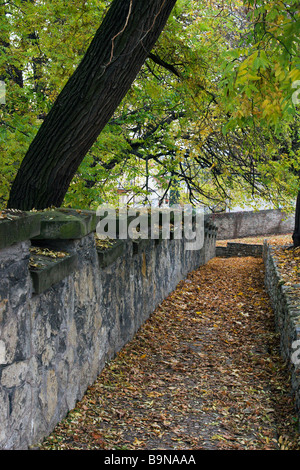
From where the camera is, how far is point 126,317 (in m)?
5.36

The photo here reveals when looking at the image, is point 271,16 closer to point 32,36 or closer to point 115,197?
point 32,36

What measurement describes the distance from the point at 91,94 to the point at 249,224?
22.6 meters

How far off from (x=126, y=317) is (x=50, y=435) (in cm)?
230

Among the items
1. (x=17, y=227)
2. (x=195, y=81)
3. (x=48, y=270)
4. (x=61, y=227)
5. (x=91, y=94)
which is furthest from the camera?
(x=195, y=81)

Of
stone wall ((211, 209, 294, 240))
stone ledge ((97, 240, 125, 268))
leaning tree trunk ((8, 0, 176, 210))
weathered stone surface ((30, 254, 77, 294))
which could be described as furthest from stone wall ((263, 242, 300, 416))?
stone wall ((211, 209, 294, 240))

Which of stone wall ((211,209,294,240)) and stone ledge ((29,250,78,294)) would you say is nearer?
stone ledge ((29,250,78,294))

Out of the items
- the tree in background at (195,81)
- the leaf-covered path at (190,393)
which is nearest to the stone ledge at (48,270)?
the leaf-covered path at (190,393)

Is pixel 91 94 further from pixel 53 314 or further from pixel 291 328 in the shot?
pixel 291 328

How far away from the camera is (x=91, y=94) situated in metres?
4.32

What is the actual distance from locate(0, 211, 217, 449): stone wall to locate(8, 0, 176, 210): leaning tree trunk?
0.92 meters

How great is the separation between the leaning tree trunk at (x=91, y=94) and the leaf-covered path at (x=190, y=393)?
6.41 ft

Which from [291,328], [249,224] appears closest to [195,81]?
[291,328]

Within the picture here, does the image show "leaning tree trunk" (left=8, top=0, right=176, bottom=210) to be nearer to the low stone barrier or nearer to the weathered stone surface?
the weathered stone surface

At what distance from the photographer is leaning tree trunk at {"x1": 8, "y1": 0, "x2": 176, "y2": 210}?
165 inches
